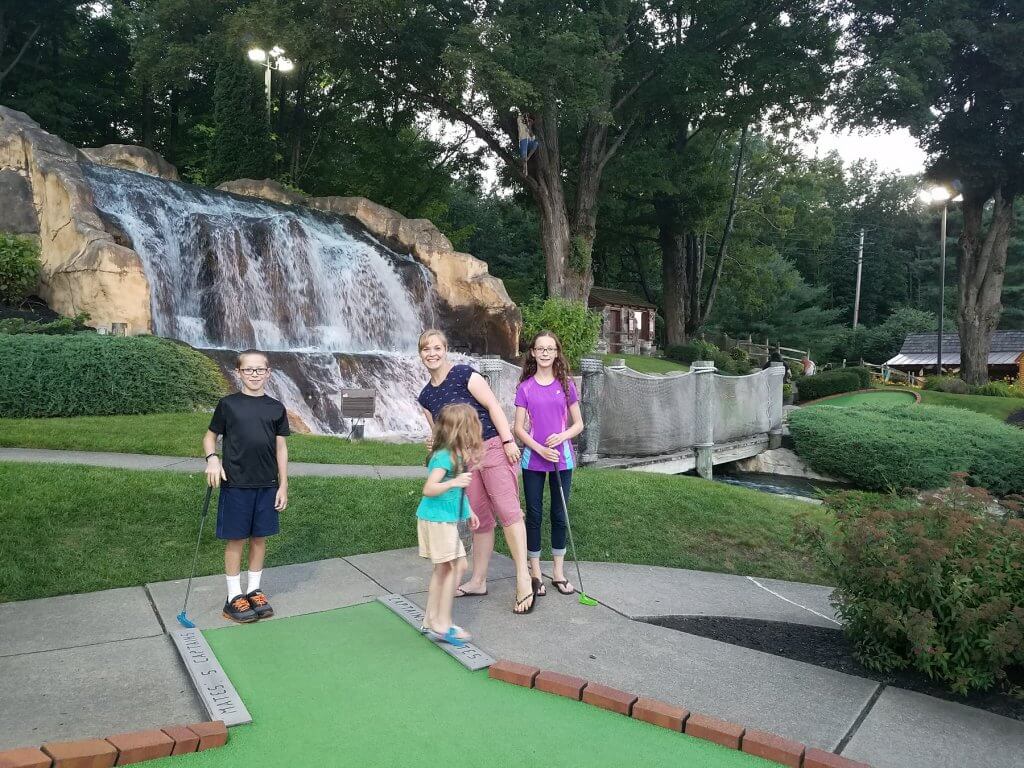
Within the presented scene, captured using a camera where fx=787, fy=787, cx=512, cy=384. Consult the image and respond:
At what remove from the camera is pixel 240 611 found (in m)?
4.94

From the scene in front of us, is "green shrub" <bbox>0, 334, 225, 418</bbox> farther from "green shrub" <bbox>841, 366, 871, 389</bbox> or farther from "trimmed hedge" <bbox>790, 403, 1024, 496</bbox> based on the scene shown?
"green shrub" <bbox>841, 366, 871, 389</bbox>

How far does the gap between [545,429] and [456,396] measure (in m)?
0.81

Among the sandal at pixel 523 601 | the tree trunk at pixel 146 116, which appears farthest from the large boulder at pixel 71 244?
the tree trunk at pixel 146 116

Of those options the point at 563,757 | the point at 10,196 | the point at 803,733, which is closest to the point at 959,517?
the point at 803,733

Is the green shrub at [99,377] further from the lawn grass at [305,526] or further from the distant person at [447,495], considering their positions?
the distant person at [447,495]

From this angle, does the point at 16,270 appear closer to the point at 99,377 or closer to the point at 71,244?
the point at 71,244

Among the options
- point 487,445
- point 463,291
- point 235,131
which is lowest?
point 487,445

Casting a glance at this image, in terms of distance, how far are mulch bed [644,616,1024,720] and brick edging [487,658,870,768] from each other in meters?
1.32

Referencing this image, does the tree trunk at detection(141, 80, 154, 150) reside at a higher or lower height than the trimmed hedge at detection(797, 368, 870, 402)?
higher

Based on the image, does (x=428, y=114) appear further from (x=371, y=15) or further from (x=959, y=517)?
(x=959, y=517)

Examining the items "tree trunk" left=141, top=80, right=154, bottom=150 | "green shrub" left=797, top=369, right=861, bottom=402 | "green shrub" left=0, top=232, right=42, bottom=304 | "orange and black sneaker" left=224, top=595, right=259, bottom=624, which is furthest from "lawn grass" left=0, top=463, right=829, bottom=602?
"tree trunk" left=141, top=80, right=154, bottom=150

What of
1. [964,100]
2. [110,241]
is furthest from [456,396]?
[964,100]

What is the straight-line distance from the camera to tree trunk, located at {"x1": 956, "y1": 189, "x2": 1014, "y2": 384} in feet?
103

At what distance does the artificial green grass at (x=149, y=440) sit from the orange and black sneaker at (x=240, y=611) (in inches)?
196
